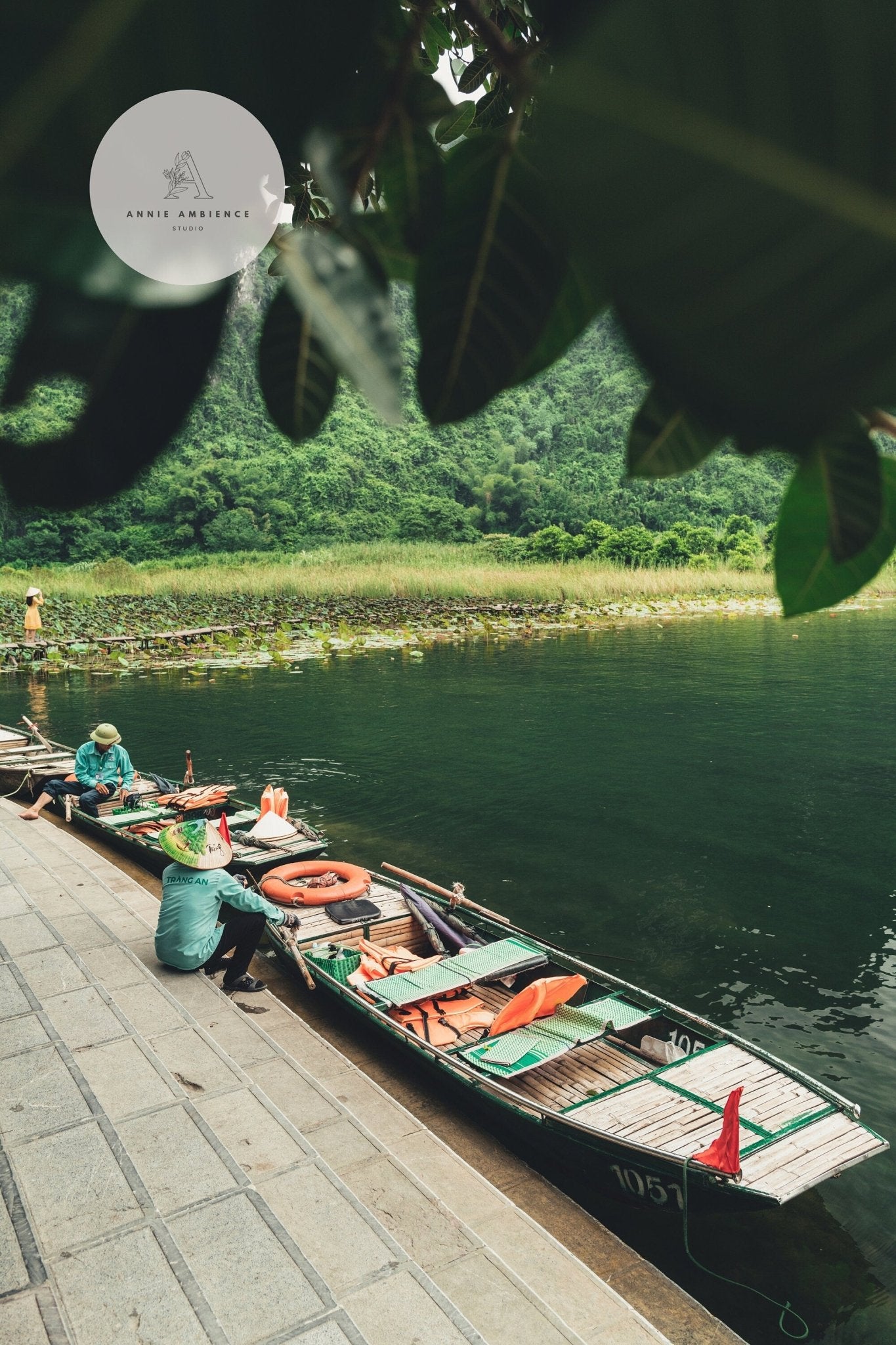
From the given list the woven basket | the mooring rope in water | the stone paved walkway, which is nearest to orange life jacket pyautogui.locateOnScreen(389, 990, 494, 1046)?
the woven basket

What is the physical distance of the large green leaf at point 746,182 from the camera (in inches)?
6.7

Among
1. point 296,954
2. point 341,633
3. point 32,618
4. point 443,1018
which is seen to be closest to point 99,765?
point 296,954

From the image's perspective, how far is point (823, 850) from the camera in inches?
413

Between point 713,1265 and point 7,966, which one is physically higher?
point 7,966

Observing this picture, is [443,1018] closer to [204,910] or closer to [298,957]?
[298,957]

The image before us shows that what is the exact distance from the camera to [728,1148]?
4.13 meters

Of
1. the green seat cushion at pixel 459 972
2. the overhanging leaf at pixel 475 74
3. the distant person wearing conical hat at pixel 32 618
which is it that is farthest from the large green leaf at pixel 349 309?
the distant person wearing conical hat at pixel 32 618

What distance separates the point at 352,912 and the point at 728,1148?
3.29 m

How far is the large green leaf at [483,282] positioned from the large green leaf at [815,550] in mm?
117

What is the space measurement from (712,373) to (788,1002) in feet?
25.8

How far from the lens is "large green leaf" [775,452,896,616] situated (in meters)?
0.31

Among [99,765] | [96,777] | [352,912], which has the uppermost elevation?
[99,765]

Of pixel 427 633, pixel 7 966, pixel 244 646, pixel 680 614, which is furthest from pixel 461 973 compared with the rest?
pixel 680 614

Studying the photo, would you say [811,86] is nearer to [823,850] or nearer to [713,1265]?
[713,1265]
